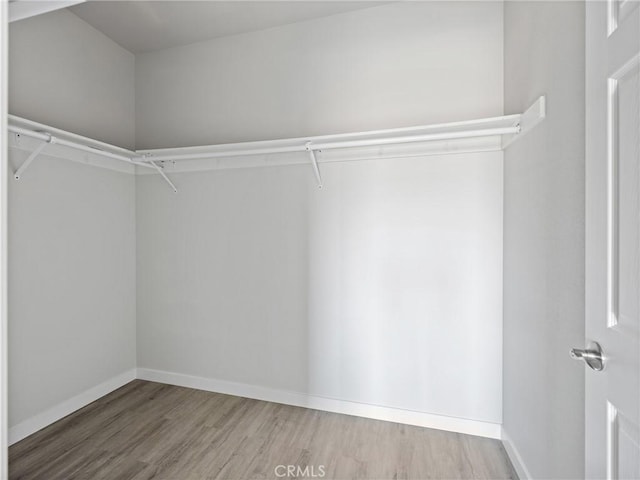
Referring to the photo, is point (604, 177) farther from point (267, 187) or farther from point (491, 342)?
point (267, 187)

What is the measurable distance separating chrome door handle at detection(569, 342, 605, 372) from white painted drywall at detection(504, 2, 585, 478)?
257mm

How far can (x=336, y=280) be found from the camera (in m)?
2.28

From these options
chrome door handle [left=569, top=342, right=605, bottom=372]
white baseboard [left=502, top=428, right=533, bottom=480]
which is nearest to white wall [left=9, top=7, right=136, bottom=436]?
chrome door handle [left=569, top=342, right=605, bottom=372]

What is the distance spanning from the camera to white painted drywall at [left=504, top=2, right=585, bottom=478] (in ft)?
3.68

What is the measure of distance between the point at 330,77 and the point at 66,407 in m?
2.91

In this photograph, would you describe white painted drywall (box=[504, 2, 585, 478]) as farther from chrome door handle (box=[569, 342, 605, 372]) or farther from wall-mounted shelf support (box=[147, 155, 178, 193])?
wall-mounted shelf support (box=[147, 155, 178, 193])

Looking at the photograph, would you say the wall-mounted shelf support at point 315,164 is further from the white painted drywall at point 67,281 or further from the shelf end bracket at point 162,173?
the white painted drywall at point 67,281

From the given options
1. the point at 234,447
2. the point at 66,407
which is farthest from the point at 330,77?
the point at 66,407

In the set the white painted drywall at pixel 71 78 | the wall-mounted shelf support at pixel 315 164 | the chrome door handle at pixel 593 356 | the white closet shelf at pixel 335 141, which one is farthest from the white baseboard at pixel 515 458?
the white painted drywall at pixel 71 78

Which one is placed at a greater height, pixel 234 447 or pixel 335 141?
pixel 335 141

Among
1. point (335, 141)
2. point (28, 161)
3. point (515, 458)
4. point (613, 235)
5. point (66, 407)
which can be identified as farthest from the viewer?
point (66, 407)

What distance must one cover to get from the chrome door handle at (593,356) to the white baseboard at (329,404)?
141cm

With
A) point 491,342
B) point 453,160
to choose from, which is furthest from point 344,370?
point 453,160

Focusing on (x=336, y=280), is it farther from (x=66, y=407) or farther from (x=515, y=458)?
(x=66, y=407)
